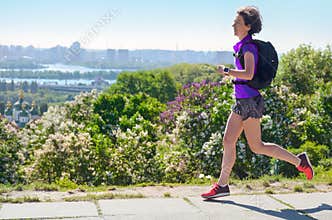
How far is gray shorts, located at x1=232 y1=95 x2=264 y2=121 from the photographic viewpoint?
4.41 meters

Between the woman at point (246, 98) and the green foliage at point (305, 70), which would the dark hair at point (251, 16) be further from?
the green foliage at point (305, 70)

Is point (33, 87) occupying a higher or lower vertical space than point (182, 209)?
lower

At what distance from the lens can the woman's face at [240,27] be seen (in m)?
4.40

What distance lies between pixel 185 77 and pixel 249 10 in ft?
165

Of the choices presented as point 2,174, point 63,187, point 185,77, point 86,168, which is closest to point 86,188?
point 63,187

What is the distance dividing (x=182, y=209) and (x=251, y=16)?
5.95ft

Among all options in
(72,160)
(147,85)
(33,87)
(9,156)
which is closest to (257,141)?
(72,160)

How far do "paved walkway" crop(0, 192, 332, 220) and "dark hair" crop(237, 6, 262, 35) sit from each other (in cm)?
160

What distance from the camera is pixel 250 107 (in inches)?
174

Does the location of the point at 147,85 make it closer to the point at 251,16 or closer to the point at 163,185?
the point at 163,185

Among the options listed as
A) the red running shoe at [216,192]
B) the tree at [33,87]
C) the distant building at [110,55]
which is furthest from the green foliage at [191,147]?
the tree at [33,87]

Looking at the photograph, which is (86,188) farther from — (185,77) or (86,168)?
(185,77)

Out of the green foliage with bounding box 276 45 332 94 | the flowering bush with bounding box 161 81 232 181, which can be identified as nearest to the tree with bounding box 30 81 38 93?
the green foliage with bounding box 276 45 332 94

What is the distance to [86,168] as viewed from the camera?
31.1 feet
